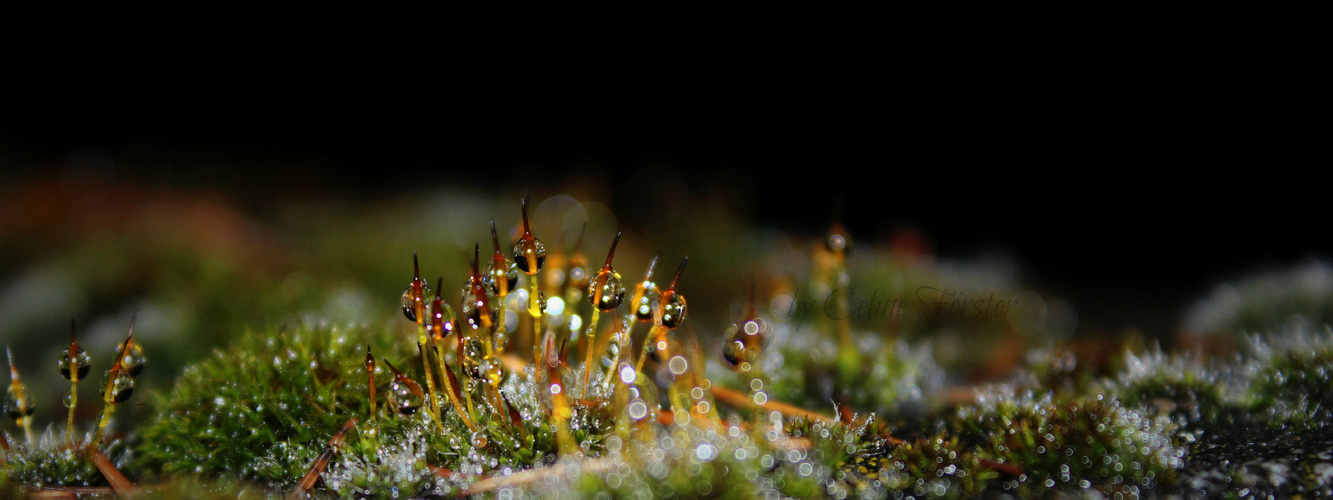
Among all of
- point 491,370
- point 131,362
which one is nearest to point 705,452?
point 491,370

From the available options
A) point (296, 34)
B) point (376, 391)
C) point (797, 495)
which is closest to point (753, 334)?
point (797, 495)

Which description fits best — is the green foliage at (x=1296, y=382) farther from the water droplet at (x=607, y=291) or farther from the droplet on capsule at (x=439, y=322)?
the droplet on capsule at (x=439, y=322)

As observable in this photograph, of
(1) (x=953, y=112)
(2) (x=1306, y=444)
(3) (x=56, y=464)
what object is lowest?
(3) (x=56, y=464)

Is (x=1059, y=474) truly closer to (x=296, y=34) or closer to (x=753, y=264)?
(x=753, y=264)

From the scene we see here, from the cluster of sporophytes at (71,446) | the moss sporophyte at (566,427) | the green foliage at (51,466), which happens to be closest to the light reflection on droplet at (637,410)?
the moss sporophyte at (566,427)

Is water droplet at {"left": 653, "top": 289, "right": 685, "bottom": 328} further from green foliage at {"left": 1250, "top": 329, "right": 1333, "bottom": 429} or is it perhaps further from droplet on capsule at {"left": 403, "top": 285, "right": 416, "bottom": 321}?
green foliage at {"left": 1250, "top": 329, "right": 1333, "bottom": 429}

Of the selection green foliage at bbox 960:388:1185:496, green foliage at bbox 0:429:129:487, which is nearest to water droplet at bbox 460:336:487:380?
green foliage at bbox 0:429:129:487
